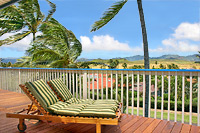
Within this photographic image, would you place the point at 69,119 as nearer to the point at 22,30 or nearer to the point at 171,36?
the point at 22,30

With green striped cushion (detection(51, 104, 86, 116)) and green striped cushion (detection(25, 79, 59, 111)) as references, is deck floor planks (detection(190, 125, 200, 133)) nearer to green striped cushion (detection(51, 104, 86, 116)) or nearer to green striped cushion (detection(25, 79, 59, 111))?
green striped cushion (detection(51, 104, 86, 116))

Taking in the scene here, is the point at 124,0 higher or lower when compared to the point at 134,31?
lower

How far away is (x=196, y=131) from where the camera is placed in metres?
2.94

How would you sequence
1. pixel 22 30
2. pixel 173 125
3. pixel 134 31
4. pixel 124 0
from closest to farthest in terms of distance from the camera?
A: pixel 173 125 < pixel 124 0 < pixel 22 30 < pixel 134 31

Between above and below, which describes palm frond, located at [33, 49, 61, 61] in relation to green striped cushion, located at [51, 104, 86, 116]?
above

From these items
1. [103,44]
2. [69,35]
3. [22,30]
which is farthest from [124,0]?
[103,44]

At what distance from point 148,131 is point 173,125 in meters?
0.58

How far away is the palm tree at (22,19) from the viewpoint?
15780 mm

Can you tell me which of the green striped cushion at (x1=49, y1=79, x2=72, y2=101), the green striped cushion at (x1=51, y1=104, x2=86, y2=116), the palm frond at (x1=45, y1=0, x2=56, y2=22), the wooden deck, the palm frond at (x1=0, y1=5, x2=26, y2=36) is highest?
the palm frond at (x1=45, y1=0, x2=56, y2=22)

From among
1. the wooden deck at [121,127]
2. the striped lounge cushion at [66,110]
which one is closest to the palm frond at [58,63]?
the wooden deck at [121,127]

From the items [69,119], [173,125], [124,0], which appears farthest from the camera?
[124,0]

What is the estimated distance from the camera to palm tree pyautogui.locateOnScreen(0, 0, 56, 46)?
1578 cm

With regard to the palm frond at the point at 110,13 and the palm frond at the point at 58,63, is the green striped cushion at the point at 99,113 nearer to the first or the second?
the palm frond at the point at 110,13

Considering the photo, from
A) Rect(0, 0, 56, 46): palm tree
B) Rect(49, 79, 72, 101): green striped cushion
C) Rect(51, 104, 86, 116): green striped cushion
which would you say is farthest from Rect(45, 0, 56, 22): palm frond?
Rect(51, 104, 86, 116): green striped cushion
